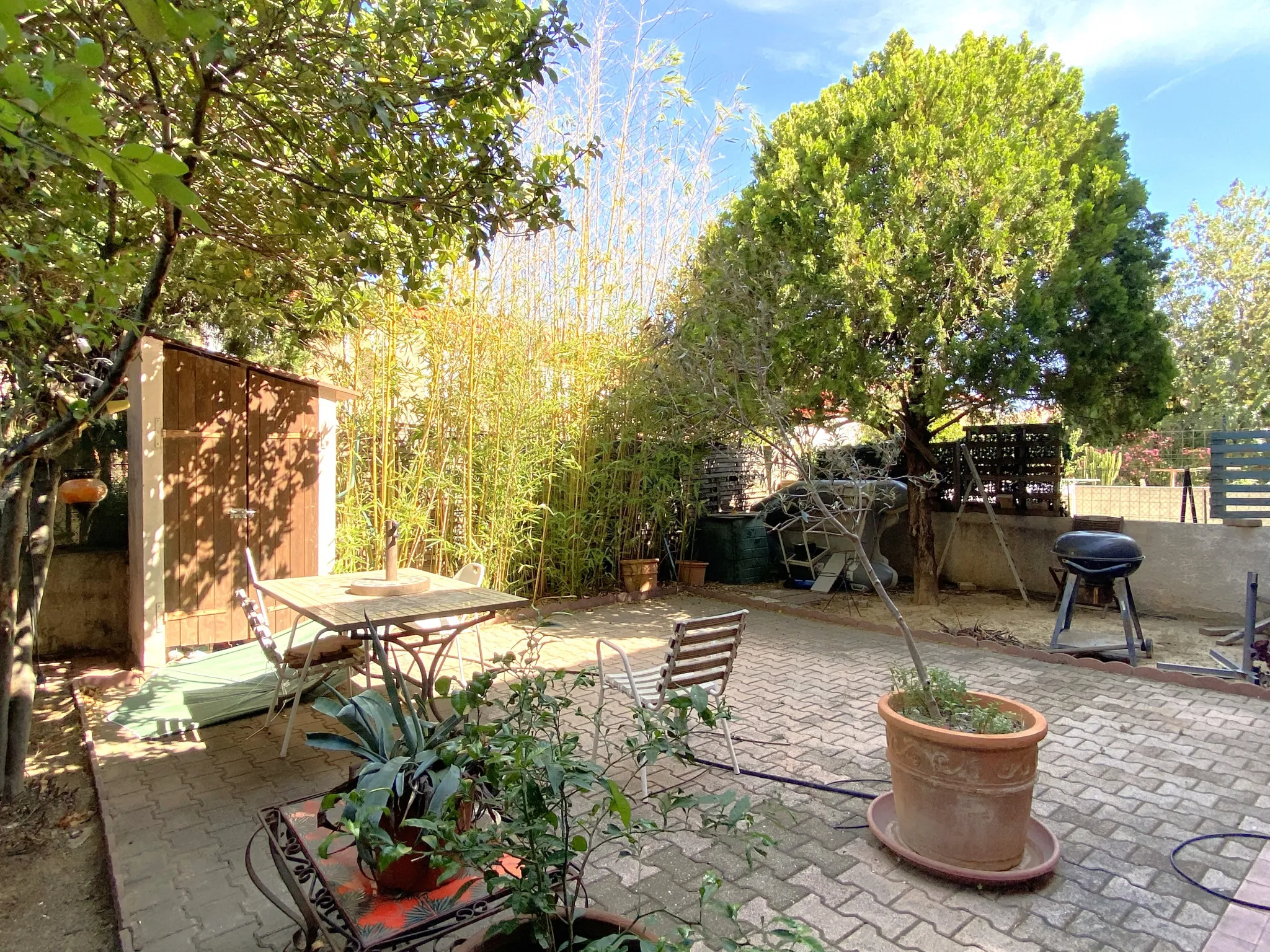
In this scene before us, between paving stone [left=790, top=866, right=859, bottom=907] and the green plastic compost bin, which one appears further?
the green plastic compost bin

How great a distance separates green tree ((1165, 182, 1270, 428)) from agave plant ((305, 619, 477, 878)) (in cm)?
1493

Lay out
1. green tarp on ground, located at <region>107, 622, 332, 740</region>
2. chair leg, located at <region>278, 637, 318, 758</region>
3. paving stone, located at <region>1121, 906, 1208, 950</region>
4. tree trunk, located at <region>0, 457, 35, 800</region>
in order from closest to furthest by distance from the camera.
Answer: paving stone, located at <region>1121, 906, 1208, 950</region> < tree trunk, located at <region>0, 457, 35, 800</region> < chair leg, located at <region>278, 637, 318, 758</region> < green tarp on ground, located at <region>107, 622, 332, 740</region>

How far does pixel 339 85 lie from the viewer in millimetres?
2297

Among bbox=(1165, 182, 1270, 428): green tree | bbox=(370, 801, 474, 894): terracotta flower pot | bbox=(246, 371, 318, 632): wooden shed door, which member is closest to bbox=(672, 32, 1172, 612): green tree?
bbox=(246, 371, 318, 632): wooden shed door

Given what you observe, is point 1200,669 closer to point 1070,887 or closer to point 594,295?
point 1070,887

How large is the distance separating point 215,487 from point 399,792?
385 centimetres

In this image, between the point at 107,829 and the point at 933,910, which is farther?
the point at 107,829

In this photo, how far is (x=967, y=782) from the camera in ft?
7.22

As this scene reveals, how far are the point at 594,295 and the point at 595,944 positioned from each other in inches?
232

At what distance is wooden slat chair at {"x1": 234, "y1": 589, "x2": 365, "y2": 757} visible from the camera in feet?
10.7

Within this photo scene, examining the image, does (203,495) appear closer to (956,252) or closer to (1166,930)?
(1166,930)

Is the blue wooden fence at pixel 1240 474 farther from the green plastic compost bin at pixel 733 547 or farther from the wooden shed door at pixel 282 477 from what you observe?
the wooden shed door at pixel 282 477

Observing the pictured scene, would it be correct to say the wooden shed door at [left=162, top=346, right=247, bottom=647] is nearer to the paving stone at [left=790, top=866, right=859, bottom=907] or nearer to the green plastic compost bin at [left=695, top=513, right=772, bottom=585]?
the paving stone at [left=790, top=866, right=859, bottom=907]

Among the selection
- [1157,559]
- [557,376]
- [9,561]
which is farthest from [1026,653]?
[9,561]
